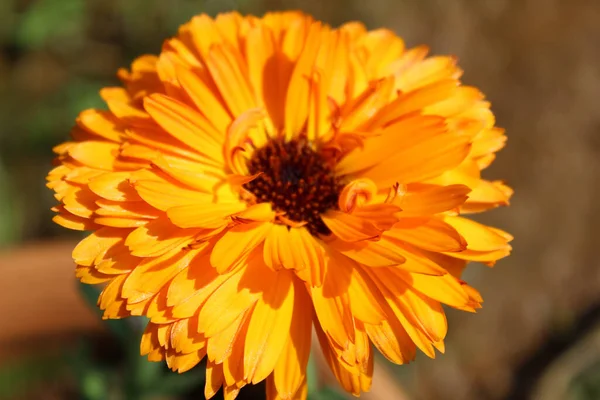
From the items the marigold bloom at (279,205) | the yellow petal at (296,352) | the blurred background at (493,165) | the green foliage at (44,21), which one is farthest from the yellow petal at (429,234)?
the green foliage at (44,21)

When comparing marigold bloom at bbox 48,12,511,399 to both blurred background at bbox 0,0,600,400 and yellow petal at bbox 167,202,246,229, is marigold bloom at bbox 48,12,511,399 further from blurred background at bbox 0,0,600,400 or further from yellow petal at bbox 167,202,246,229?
blurred background at bbox 0,0,600,400

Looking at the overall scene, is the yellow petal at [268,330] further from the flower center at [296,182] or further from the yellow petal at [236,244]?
the flower center at [296,182]

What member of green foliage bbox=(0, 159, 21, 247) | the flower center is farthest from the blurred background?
the flower center

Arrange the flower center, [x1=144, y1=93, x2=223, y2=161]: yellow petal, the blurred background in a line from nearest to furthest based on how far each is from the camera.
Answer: [x1=144, y1=93, x2=223, y2=161]: yellow petal, the flower center, the blurred background

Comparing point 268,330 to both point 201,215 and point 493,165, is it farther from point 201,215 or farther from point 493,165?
point 493,165

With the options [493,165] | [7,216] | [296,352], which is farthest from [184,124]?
[493,165]

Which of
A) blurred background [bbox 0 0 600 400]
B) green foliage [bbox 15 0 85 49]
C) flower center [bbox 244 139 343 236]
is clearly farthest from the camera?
green foliage [bbox 15 0 85 49]
